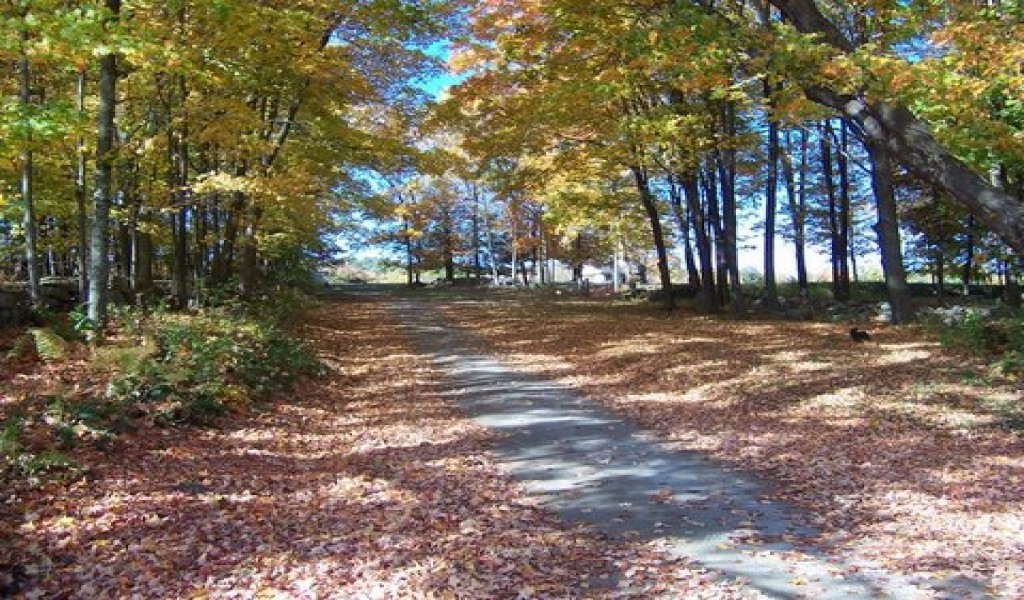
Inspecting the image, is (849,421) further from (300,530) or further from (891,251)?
(891,251)

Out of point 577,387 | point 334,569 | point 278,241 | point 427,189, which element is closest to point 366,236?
point 427,189

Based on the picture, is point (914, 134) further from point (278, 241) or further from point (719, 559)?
point (278, 241)

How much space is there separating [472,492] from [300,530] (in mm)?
1536

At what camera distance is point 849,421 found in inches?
326

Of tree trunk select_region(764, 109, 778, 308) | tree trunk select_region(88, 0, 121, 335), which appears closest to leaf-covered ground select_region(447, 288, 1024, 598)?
tree trunk select_region(764, 109, 778, 308)

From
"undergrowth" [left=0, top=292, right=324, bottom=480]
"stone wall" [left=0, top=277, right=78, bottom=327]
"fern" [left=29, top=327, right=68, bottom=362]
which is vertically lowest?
"undergrowth" [left=0, top=292, right=324, bottom=480]

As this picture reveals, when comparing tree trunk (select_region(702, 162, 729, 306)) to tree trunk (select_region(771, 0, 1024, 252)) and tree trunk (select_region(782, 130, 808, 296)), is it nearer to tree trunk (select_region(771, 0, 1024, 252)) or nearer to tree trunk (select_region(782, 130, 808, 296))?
tree trunk (select_region(782, 130, 808, 296))

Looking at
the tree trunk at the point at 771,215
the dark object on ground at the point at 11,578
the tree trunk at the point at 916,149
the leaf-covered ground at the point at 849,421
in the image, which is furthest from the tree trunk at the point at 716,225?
the dark object on ground at the point at 11,578

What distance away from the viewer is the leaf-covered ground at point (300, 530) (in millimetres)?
4375

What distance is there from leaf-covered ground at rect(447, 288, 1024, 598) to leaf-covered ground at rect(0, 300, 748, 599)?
1.68 meters

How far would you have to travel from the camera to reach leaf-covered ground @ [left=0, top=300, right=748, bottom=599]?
4375 millimetres

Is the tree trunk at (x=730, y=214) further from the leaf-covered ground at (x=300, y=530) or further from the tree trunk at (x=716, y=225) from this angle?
the leaf-covered ground at (x=300, y=530)

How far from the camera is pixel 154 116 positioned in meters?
13.9

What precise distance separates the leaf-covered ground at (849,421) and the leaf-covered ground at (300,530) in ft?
5.50
